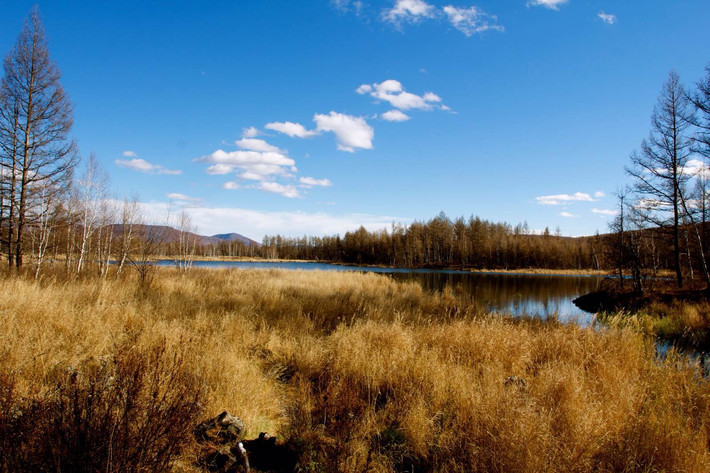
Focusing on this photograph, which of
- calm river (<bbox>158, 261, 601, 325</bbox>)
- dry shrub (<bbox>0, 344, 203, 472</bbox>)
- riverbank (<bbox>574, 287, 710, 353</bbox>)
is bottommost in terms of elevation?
calm river (<bbox>158, 261, 601, 325</bbox>)

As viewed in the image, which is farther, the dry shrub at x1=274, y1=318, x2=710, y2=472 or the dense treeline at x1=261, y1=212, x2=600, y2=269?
the dense treeline at x1=261, y1=212, x2=600, y2=269

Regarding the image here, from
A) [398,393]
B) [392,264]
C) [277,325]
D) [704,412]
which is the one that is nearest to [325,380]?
[398,393]

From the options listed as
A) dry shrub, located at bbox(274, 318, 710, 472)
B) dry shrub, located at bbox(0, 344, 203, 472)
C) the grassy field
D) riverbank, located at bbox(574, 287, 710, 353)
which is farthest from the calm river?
dry shrub, located at bbox(0, 344, 203, 472)

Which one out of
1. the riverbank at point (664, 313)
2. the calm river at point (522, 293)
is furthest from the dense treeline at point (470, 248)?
the riverbank at point (664, 313)

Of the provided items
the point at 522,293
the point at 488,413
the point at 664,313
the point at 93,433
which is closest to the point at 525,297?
the point at 522,293

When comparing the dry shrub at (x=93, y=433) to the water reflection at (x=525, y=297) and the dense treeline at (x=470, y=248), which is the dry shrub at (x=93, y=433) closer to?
the water reflection at (x=525, y=297)

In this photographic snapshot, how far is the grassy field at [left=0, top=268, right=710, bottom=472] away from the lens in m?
2.24

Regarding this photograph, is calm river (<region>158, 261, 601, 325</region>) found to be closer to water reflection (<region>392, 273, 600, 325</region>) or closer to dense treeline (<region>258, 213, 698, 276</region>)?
water reflection (<region>392, 273, 600, 325</region>)

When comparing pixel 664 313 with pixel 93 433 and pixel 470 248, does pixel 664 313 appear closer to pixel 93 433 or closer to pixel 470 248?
pixel 93 433

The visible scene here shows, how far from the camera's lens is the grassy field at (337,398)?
2236 mm

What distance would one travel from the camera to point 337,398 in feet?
12.3

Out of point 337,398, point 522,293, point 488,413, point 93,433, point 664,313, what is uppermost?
point 93,433

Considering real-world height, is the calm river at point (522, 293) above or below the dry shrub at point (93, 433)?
below

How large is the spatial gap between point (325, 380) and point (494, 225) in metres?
97.7
